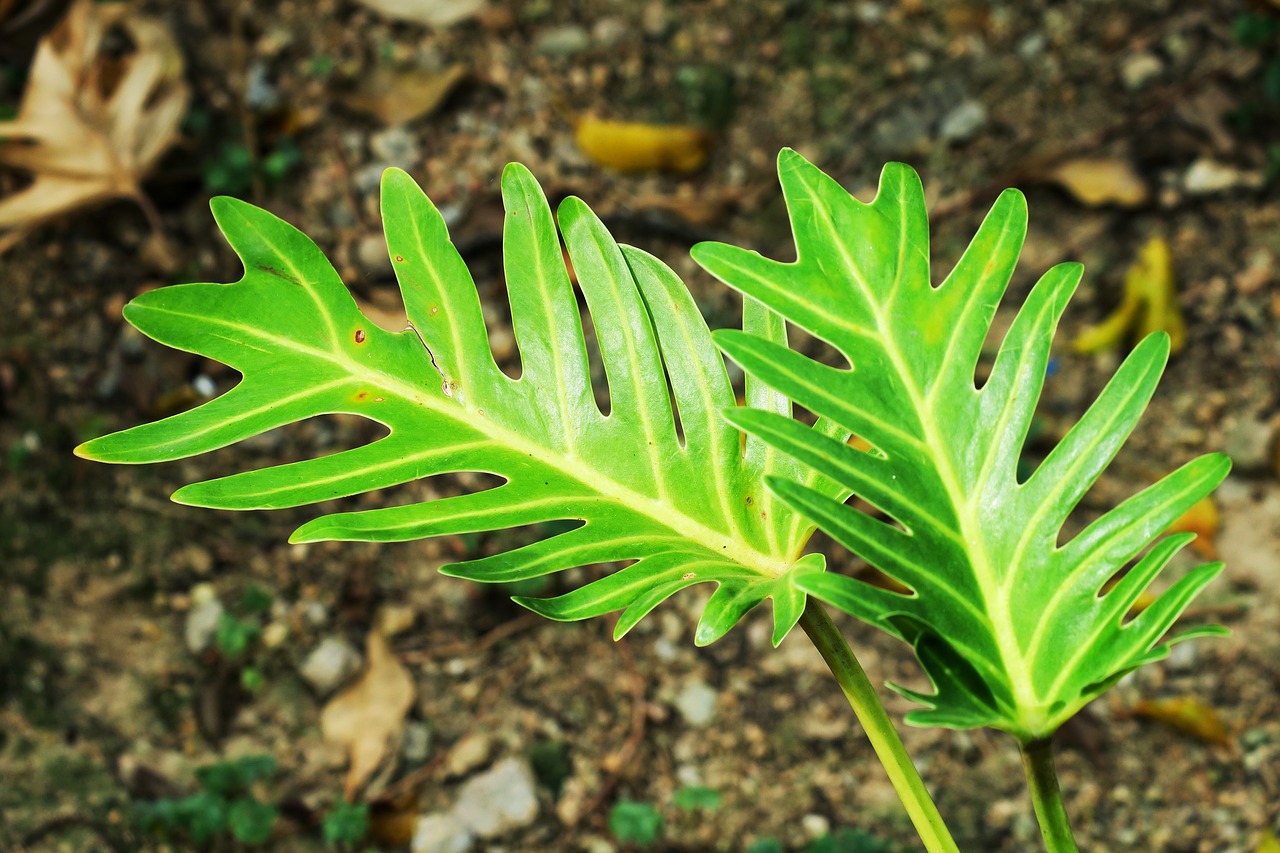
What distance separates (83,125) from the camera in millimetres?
1924

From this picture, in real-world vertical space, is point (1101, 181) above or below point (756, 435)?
below

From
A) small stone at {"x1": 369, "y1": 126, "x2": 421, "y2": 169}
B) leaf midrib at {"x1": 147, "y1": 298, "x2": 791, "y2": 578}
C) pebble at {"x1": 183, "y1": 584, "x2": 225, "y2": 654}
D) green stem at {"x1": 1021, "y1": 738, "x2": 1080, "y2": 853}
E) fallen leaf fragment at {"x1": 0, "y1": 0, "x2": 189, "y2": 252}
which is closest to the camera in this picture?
green stem at {"x1": 1021, "y1": 738, "x2": 1080, "y2": 853}

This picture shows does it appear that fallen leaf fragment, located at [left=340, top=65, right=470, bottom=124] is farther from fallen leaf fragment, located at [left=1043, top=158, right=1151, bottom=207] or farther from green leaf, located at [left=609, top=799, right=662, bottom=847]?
green leaf, located at [left=609, top=799, right=662, bottom=847]

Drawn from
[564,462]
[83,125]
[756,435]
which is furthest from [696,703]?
[83,125]

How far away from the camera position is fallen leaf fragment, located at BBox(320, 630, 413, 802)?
5.50ft

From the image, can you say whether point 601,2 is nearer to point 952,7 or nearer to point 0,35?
point 952,7

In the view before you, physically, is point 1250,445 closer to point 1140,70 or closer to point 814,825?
point 1140,70

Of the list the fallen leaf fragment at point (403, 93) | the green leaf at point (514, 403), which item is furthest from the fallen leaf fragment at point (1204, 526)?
the fallen leaf fragment at point (403, 93)

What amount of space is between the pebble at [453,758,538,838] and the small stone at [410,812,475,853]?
0.5 inches

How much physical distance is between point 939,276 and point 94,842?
1.60 m

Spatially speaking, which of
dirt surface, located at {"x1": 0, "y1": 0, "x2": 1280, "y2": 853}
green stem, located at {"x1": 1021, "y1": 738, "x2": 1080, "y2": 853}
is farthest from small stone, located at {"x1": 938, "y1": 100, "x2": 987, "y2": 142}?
green stem, located at {"x1": 1021, "y1": 738, "x2": 1080, "y2": 853}

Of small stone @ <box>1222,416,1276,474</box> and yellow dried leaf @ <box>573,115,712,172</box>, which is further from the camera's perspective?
yellow dried leaf @ <box>573,115,712,172</box>

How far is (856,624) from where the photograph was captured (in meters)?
1.82

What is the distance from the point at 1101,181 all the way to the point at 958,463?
1.43 m
